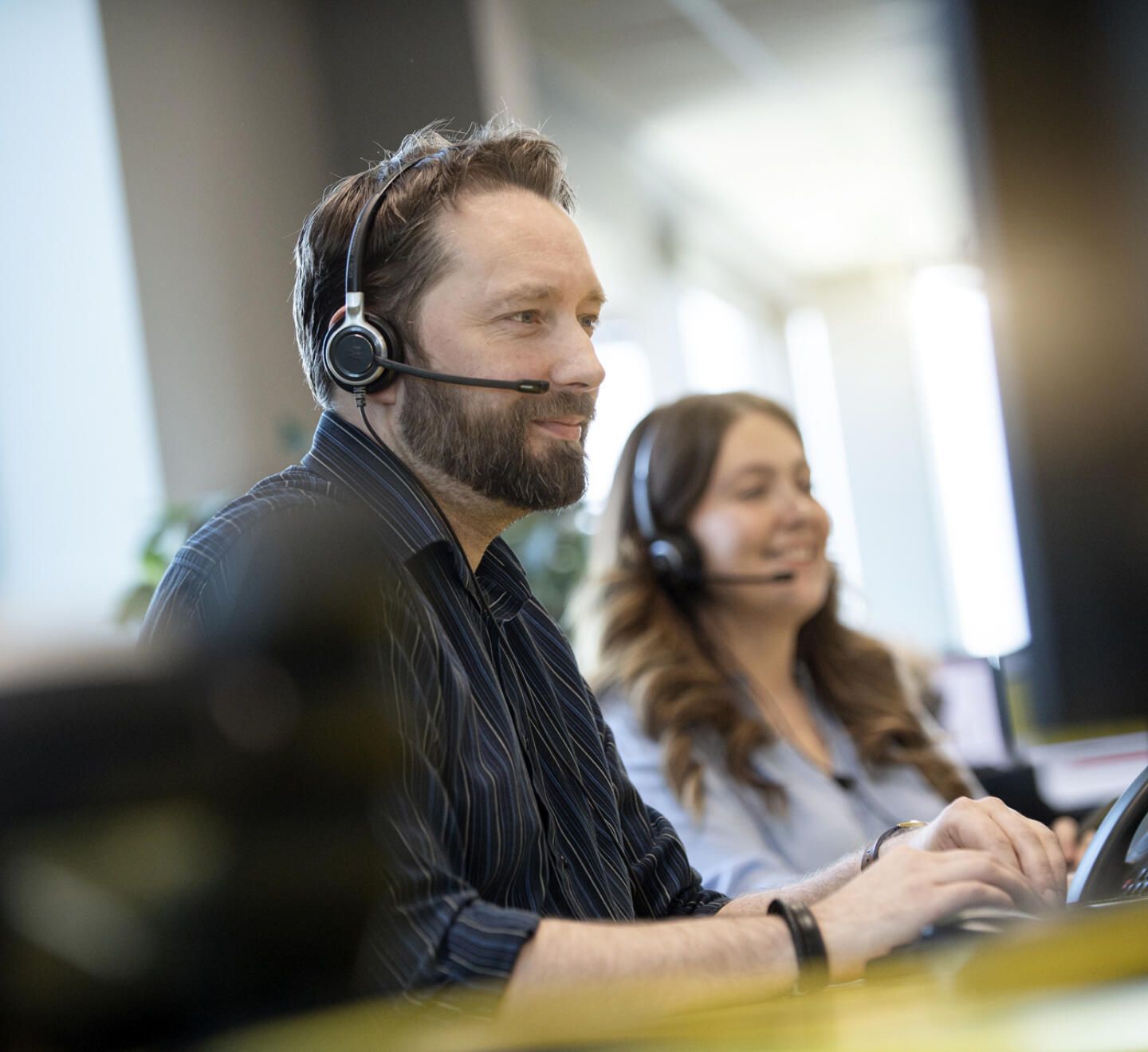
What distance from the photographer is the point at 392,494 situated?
939mm

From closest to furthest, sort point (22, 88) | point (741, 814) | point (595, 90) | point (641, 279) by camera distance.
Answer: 1. point (741, 814)
2. point (22, 88)
3. point (595, 90)
4. point (641, 279)

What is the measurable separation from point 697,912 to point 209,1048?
75cm

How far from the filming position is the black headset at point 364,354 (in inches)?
39.3

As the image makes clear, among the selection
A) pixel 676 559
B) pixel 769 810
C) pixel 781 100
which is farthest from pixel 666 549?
pixel 781 100

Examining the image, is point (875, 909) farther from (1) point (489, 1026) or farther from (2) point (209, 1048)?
(2) point (209, 1048)

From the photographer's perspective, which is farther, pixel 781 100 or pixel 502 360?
pixel 781 100

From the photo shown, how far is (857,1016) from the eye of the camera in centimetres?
40

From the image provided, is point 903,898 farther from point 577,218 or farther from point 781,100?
point 781,100

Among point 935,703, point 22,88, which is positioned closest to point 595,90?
point 22,88

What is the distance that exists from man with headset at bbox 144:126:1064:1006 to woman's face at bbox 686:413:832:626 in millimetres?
691

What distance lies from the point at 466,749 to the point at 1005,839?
0.38 metres

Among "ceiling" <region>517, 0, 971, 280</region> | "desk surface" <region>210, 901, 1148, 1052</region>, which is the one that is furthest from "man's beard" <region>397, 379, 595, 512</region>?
"ceiling" <region>517, 0, 971, 280</region>

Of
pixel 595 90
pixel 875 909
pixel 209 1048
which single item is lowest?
pixel 875 909

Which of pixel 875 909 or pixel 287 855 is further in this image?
pixel 875 909
